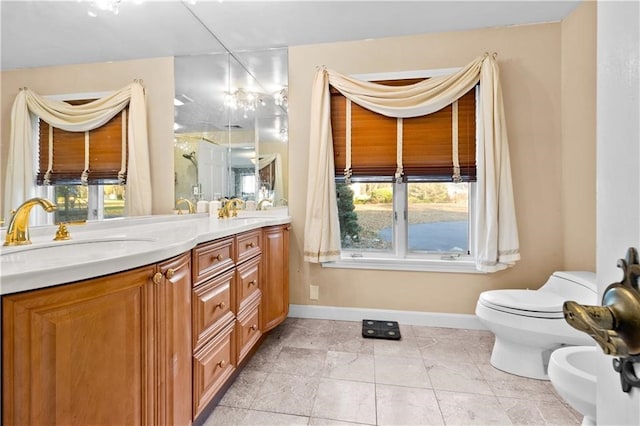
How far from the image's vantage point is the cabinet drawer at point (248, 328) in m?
1.67

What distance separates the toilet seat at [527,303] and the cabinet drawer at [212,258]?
1580 millimetres

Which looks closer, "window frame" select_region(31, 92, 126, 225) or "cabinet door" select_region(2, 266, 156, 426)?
"cabinet door" select_region(2, 266, 156, 426)

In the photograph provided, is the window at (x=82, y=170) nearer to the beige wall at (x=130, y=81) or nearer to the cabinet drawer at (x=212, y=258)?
the beige wall at (x=130, y=81)

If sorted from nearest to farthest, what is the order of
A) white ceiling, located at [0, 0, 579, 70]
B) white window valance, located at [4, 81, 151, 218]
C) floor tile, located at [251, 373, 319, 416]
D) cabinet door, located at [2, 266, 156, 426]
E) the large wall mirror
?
1. cabinet door, located at [2, 266, 156, 426]
2. white window valance, located at [4, 81, 151, 218]
3. white ceiling, located at [0, 0, 579, 70]
4. floor tile, located at [251, 373, 319, 416]
5. the large wall mirror

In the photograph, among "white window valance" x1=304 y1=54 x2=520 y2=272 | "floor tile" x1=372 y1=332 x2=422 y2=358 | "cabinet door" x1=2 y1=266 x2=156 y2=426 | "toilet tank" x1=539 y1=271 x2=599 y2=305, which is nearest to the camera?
"cabinet door" x1=2 y1=266 x2=156 y2=426

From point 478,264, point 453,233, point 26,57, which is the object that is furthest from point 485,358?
point 26,57

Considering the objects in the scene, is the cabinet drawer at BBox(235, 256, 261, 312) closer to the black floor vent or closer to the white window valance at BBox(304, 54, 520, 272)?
the white window valance at BBox(304, 54, 520, 272)

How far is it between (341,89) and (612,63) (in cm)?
227

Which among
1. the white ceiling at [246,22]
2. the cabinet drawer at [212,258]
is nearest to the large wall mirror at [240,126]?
the white ceiling at [246,22]

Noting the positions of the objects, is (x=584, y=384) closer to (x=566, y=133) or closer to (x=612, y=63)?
(x=612, y=63)

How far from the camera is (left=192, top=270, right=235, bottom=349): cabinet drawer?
1270 millimetres

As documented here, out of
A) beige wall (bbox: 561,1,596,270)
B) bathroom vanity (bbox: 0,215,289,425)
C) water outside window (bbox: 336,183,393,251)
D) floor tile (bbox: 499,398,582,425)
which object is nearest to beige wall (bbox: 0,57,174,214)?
bathroom vanity (bbox: 0,215,289,425)

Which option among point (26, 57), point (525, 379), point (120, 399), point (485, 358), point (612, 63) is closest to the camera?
point (612, 63)

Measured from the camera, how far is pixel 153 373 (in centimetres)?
96
